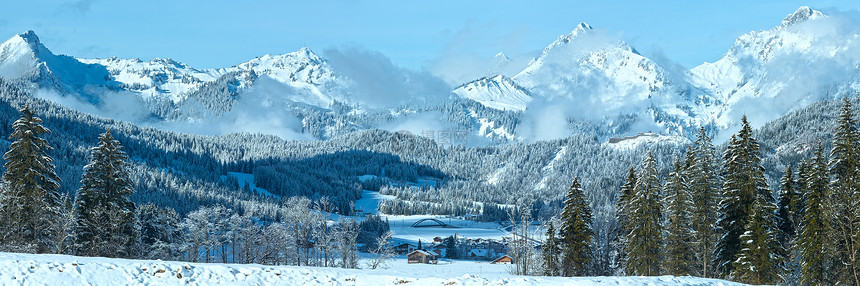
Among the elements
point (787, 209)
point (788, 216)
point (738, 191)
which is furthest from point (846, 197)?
point (788, 216)

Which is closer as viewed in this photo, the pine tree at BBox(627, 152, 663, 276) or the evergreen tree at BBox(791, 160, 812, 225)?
the evergreen tree at BBox(791, 160, 812, 225)

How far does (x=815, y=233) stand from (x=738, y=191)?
552cm

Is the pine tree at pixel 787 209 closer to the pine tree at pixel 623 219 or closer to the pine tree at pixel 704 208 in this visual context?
the pine tree at pixel 704 208

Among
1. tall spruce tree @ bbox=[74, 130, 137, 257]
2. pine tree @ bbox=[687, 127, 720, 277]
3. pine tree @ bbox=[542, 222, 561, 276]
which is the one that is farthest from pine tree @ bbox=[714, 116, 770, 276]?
tall spruce tree @ bbox=[74, 130, 137, 257]

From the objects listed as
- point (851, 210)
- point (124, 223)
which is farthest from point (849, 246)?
point (124, 223)

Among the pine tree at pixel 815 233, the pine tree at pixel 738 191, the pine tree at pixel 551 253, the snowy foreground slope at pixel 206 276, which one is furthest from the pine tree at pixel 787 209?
the snowy foreground slope at pixel 206 276

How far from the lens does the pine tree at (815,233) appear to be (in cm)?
4766

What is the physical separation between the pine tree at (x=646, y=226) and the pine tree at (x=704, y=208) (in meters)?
2.61

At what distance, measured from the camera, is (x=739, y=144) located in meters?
51.4

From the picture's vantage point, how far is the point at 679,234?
5428 cm

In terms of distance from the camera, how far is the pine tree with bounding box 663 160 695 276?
177 feet

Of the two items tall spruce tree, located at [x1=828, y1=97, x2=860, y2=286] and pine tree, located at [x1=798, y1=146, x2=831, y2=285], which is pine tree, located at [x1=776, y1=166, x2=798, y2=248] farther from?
pine tree, located at [x1=798, y1=146, x2=831, y2=285]

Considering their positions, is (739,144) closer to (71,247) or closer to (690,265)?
(690,265)

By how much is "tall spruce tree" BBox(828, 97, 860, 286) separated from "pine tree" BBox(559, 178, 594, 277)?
17.3 metres
